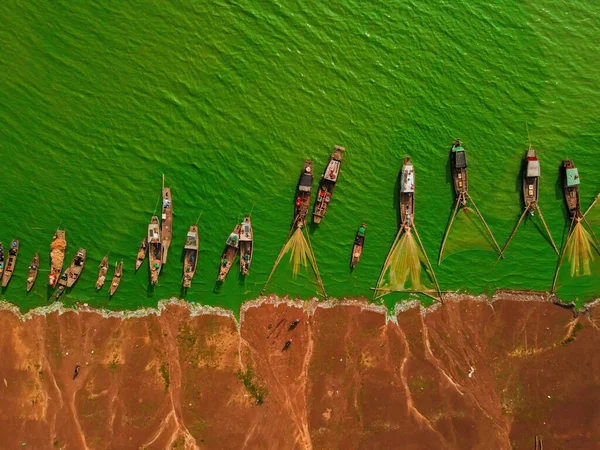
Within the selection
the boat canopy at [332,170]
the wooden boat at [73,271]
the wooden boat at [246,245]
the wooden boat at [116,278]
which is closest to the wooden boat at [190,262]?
the wooden boat at [246,245]

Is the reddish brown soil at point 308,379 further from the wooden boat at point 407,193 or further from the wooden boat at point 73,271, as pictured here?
the wooden boat at point 407,193

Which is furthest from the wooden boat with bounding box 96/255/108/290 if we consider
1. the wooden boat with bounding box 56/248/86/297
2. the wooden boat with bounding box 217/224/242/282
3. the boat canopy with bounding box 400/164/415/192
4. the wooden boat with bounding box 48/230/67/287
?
the boat canopy with bounding box 400/164/415/192

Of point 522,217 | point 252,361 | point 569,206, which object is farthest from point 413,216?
point 252,361

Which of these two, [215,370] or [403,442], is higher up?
[215,370]

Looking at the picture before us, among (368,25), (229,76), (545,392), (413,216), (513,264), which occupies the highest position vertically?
(368,25)

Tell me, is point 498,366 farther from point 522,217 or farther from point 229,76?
point 229,76

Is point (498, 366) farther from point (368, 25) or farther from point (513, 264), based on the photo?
point (368, 25)

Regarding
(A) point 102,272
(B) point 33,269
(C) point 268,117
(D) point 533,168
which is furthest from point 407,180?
(B) point 33,269
